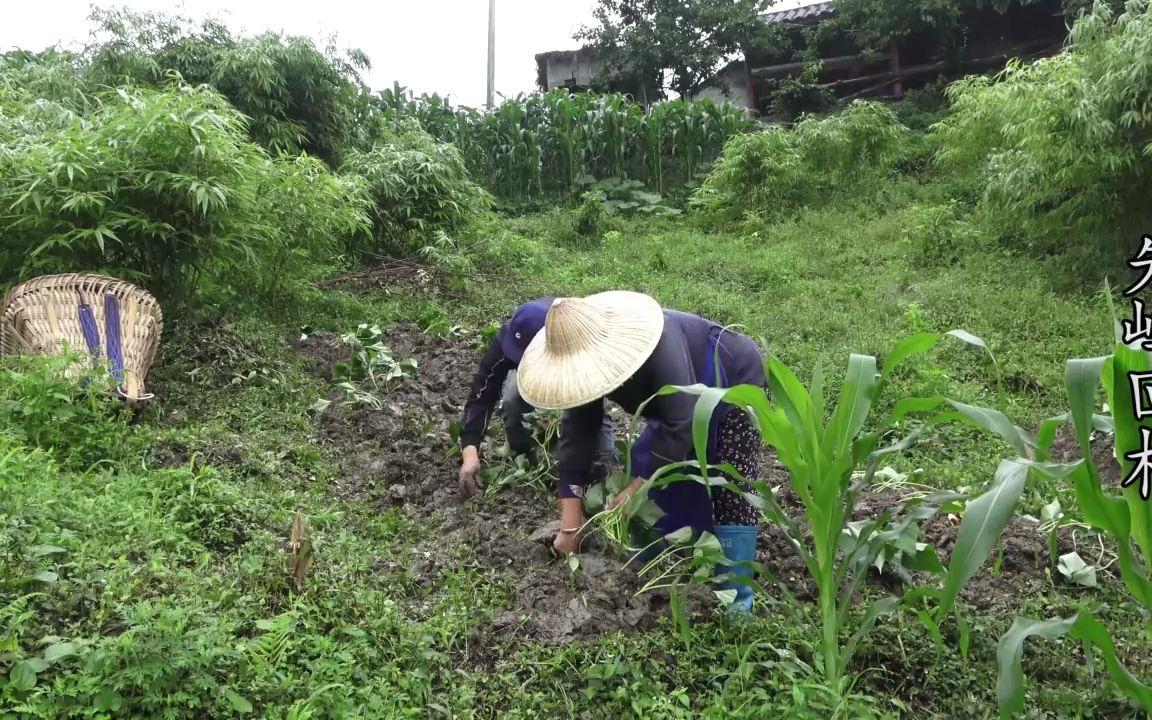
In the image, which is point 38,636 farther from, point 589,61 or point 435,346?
point 589,61

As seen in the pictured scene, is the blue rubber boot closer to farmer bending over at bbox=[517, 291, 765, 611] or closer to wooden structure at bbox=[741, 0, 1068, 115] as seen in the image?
farmer bending over at bbox=[517, 291, 765, 611]

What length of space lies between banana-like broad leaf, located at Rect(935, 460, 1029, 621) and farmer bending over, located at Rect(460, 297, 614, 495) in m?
1.43

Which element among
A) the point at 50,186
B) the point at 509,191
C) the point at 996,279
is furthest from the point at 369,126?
the point at 996,279

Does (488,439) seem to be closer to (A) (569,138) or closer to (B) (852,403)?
(B) (852,403)

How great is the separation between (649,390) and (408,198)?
484 cm

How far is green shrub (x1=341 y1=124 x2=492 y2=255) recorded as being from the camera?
6.48 m

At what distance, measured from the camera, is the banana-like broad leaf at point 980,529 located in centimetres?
123

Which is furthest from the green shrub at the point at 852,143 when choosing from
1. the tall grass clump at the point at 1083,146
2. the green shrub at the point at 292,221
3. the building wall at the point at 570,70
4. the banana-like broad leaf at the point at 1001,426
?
→ the banana-like broad leaf at the point at 1001,426

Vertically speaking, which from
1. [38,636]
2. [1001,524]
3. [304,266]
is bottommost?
[38,636]

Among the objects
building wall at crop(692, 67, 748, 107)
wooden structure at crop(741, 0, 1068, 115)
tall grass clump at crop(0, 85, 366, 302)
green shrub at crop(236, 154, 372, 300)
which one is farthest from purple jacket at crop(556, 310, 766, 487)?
building wall at crop(692, 67, 748, 107)

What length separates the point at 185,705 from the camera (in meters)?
1.49

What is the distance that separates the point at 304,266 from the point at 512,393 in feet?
9.09

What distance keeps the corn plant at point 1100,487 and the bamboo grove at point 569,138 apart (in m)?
10.1

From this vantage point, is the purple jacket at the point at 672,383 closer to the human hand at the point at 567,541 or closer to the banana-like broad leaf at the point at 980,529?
the human hand at the point at 567,541
